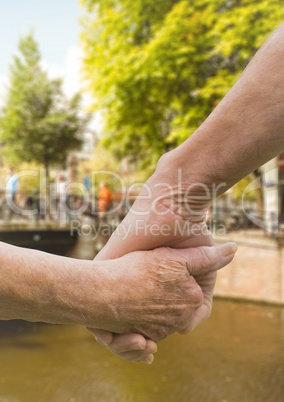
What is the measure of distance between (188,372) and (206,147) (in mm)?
7896

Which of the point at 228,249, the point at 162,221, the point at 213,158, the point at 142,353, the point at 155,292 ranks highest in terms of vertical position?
the point at 213,158

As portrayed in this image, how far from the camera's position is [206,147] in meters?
1.31

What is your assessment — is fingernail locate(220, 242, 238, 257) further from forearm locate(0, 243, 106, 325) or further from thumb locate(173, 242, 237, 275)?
forearm locate(0, 243, 106, 325)

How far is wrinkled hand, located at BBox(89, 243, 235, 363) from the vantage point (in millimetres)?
1436

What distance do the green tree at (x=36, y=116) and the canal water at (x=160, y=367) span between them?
457 inches

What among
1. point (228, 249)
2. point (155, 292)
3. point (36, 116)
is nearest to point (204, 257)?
point (228, 249)

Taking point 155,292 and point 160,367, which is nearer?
point 155,292

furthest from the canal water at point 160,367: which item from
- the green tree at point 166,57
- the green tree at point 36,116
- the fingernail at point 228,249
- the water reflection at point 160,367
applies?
the green tree at point 36,116

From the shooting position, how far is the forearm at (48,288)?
1234 millimetres

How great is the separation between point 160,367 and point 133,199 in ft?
16.6

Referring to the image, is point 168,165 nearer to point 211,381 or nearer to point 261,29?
point 211,381

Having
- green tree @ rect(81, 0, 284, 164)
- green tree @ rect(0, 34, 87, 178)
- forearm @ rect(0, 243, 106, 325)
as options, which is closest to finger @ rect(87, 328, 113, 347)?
forearm @ rect(0, 243, 106, 325)

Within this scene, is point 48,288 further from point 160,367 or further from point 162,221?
point 160,367

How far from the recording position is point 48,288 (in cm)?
127
